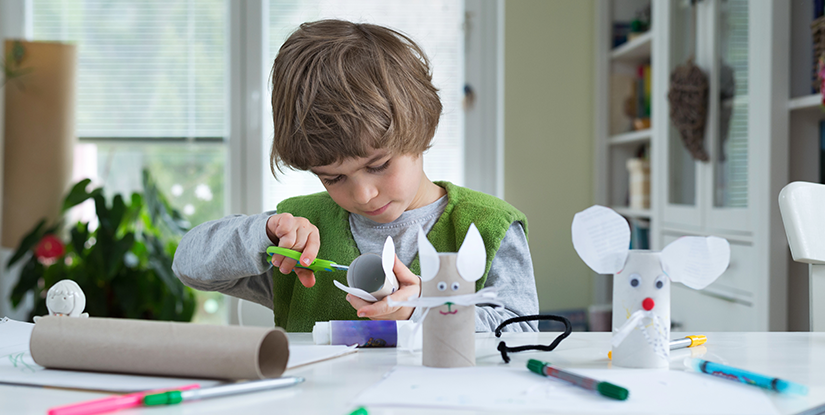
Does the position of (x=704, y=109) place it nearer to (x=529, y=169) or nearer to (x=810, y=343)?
(x=529, y=169)

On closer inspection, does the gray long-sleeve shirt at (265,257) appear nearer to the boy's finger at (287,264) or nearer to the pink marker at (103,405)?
the boy's finger at (287,264)

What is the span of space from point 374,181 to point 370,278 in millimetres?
179

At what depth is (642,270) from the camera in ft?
1.67

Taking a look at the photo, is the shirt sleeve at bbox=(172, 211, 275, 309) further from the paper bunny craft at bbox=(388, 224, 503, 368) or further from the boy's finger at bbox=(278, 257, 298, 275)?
the paper bunny craft at bbox=(388, 224, 503, 368)

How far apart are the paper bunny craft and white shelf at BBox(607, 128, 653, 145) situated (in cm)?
170

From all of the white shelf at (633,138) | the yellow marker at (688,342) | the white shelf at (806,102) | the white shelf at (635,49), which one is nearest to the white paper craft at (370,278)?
the yellow marker at (688,342)

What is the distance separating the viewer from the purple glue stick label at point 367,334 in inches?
23.9

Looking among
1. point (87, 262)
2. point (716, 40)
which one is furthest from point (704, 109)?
point (87, 262)

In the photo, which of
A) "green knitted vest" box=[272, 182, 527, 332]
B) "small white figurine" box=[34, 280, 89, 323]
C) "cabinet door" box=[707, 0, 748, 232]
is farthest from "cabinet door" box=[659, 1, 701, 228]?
"small white figurine" box=[34, 280, 89, 323]

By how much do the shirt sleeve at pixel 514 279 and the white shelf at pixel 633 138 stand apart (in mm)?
1275

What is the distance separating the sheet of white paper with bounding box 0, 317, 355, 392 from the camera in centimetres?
45

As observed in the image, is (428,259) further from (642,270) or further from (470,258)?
(642,270)

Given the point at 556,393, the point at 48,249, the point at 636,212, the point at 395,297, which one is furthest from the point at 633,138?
the point at 48,249

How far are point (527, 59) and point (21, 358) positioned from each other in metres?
2.09
